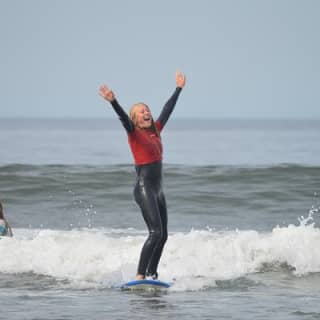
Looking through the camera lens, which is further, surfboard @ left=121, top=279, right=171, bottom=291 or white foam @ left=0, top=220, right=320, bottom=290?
white foam @ left=0, top=220, right=320, bottom=290

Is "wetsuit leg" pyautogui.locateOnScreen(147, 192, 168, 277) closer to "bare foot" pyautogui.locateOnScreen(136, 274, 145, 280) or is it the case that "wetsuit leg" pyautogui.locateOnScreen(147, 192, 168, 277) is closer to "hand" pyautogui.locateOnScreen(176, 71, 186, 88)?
"bare foot" pyautogui.locateOnScreen(136, 274, 145, 280)

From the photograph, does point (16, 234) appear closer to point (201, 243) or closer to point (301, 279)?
point (201, 243)

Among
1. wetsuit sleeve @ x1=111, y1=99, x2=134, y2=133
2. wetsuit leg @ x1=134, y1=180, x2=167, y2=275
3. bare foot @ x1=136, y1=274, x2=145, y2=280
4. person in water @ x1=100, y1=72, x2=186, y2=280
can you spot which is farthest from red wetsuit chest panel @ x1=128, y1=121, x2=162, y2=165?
bare foot @ x1=136, y1=274, x2=145, y2=280

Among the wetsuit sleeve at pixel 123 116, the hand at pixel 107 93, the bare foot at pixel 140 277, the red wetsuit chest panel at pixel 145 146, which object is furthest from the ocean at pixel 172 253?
the hand at pixel 107 93

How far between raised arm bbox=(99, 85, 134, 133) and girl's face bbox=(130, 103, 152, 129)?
11.6 inches

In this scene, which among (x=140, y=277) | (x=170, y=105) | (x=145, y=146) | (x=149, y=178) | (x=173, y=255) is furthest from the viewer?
(x=173, y=255)

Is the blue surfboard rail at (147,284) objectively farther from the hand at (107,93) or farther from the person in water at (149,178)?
the hand at (107,93)

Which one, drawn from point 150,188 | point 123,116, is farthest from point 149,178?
point 123,116

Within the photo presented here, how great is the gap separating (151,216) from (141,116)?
1.11 m

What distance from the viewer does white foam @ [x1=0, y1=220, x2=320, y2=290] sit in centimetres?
1273

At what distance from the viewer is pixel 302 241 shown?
46.6ft

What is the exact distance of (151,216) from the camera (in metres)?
11.4

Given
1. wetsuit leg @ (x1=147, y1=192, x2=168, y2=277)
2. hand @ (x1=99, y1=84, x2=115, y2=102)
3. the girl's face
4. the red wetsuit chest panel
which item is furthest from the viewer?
wetsuit leg @ (x1=147, y1=192, x2=168, y2=277)

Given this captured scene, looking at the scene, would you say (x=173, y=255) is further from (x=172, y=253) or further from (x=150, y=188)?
(x=150, y=188)
